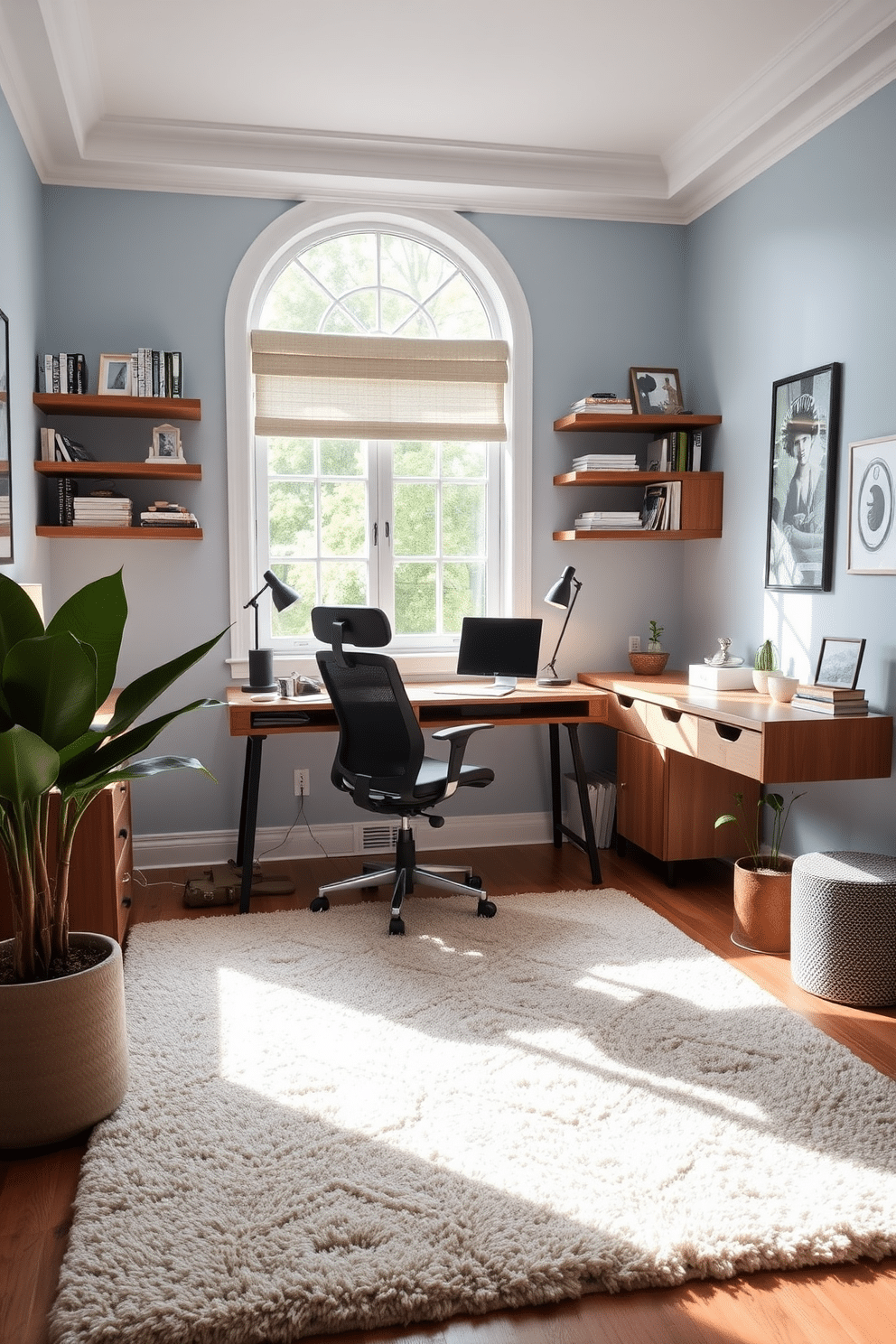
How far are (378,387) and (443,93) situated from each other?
3.78ft

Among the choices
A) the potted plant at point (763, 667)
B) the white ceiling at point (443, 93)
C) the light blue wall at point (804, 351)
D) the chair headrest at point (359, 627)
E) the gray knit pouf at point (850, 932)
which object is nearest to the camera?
the gray knit pouf at point (850, 932)

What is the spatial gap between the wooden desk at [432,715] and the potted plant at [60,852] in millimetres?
1447

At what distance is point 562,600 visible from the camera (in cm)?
439

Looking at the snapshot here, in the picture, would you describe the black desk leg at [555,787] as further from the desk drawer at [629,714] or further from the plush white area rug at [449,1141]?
the plush white area rug at [449,1141]

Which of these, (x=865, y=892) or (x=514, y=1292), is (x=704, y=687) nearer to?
(x=865, y=892)

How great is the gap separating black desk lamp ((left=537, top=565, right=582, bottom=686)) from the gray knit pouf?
5.35 feet

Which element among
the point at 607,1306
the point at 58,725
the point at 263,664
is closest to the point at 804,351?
the point at 263,664

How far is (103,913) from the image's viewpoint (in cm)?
307

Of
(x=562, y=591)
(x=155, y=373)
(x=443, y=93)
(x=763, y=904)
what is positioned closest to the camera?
(x=763, y=904)

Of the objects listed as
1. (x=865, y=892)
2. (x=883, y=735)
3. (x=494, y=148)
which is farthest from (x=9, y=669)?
(x=494, y=148)

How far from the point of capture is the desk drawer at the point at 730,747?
330 centimetres

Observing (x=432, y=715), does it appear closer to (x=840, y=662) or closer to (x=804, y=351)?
(x=840, y=662)

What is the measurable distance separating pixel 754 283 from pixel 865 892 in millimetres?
2466

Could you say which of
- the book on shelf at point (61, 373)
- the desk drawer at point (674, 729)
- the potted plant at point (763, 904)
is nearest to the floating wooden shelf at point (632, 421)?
the desk drawer at point (674, 729)
